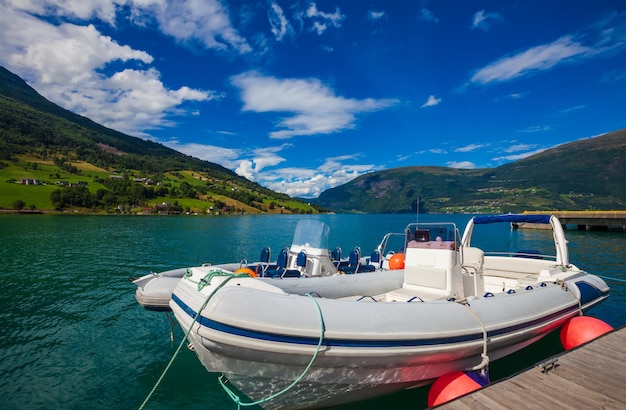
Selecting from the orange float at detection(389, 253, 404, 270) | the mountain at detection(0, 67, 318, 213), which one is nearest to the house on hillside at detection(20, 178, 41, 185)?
the mountain at detection(0, 67, 318, 213)

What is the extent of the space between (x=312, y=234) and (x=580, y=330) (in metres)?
6.04

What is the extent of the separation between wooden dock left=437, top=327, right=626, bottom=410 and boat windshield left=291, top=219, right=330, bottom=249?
15.3ft

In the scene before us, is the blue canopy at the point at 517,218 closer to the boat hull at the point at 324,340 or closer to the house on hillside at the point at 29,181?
the boat hull at the point at 324,340

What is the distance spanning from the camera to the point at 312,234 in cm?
834

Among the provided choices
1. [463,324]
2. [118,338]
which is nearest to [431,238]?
[463,324]

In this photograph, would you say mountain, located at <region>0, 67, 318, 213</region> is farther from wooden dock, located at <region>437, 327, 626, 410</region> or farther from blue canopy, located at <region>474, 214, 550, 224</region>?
wooden dock, located at <region>437, 327, 626, 410</region>

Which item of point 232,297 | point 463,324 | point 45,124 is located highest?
point 45,124

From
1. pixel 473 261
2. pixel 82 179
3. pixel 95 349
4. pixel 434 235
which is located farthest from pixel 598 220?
pixel 82 179

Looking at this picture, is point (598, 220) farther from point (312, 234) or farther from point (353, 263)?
point (312, 234)

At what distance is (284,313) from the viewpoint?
409 cm

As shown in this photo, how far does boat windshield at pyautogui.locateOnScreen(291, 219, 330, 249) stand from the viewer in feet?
26.7

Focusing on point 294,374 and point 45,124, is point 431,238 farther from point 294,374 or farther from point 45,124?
point 45,124

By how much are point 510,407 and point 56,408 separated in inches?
260

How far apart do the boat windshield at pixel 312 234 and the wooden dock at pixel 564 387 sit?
4.67m
